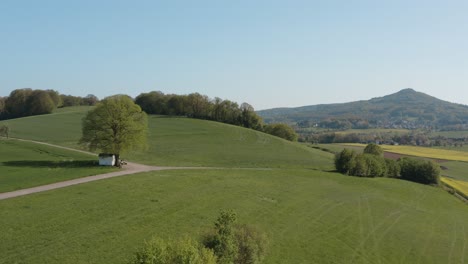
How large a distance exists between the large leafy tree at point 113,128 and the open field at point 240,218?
8.47 m

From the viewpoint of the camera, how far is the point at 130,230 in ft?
112

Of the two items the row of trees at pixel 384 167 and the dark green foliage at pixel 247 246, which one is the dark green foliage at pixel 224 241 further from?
the row of trees at pixel 384 167

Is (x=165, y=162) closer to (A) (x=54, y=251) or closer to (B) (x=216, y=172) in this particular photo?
(B) (x=216, y=172)

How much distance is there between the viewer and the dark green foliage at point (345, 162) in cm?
7669

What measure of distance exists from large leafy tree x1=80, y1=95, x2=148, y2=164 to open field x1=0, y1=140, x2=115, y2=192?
141 inches

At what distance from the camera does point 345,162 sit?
7725 centimetres

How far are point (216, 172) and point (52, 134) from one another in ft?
171

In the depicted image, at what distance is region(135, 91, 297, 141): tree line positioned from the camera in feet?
451

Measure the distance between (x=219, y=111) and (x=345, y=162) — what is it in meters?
70.5

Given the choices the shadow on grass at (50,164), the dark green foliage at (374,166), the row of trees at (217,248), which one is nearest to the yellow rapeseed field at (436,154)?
the dark green foliage at (374,166)

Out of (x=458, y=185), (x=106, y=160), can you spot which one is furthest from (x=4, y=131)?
(x=458, y=185)

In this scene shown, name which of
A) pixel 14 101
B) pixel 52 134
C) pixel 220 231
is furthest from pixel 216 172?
pixel 14 101

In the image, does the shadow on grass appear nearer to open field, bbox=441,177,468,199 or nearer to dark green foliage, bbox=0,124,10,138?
dark green foliage, bbox=0,124,10,138

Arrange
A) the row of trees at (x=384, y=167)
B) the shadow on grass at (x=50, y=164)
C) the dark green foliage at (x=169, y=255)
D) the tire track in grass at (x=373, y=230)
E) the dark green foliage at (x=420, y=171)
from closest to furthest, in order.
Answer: the dark green foliage at (x=169, y=255)
the tire track in grass at (x=373, y=230)
the shadow on grass at (x=50, y=164)
the row of trees at (x=384, y=167)
the dark green foliage at (x=420, y=171)
